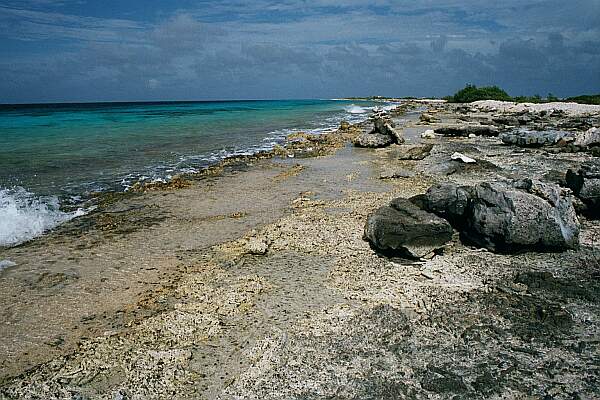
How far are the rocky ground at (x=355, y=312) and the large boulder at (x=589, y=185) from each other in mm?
28

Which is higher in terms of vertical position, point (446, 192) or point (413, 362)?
point (446, 192)

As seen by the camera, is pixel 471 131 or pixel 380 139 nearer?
pixel 380 139

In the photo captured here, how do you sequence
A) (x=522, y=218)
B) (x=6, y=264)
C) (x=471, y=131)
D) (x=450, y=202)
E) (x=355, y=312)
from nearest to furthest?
(x=355, y=312) → (x=522, y=218) → (x=6, y=264) → (x=450, y=202) → (x=471, y=131)

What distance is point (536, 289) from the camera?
5402 millimetres

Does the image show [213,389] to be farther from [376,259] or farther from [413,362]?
Answer: [376,259]

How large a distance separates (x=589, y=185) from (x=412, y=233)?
4.17 m

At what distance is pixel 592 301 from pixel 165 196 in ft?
32.7

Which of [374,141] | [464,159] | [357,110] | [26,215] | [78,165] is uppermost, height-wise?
[357,110]

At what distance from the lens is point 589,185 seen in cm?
791

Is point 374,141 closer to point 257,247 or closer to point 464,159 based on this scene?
point 464,159

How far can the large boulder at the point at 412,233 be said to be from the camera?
6.49 m

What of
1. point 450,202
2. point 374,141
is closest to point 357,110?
A: point 374,141

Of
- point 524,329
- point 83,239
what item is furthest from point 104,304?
point 524,329

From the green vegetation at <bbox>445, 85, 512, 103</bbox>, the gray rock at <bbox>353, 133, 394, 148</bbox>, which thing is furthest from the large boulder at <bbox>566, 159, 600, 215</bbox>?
the green vegetation at <bbox>445, 85, 512, 103</bbox>
